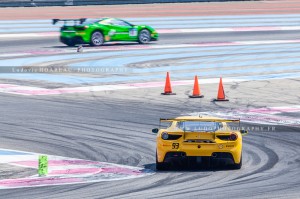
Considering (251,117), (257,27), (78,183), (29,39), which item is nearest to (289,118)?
(251,117)

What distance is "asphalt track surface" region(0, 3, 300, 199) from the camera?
42.8 ft

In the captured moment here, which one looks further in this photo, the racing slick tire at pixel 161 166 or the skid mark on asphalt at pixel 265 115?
the skid mark on asphalt at pixel 265 115

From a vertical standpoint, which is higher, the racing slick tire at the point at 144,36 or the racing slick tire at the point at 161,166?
the racing slick tire at the point at 144,36

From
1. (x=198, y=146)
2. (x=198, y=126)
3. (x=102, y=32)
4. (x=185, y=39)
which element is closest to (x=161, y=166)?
(x=198, y=146)

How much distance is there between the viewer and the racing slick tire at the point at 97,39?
3862cm

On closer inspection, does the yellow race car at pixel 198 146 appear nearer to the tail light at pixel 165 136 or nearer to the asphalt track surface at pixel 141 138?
the tail light at pixel 165 136

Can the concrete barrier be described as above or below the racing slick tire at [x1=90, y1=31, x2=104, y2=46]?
above

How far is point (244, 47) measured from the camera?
3888cm

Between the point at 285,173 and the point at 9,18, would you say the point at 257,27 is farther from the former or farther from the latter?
the point at 285,173

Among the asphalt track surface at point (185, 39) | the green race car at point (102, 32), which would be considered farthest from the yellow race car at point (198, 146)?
the green race car at point (102, 32)

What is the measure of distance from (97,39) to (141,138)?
67.0 feet

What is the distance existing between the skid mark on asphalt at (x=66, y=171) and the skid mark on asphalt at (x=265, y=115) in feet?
21.8

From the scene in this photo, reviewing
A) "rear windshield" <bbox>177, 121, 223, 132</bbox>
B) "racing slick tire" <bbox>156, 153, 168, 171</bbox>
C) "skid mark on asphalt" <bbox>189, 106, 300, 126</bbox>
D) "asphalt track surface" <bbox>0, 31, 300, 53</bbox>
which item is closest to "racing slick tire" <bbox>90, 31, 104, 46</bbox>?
"asphalt track surface" <bbox>0, 31, 300, 53</bbox>

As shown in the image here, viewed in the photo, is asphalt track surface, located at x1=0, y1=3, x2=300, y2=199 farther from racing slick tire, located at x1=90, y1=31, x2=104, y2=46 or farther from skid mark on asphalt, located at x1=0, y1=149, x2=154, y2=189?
racing slick tire, located at x1=90, y1=31, x2=104, y2=46
